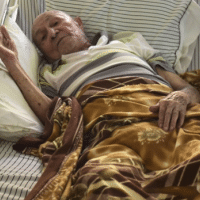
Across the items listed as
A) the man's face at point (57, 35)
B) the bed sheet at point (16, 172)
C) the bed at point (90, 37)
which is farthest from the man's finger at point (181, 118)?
the man's face at point (57, 35)

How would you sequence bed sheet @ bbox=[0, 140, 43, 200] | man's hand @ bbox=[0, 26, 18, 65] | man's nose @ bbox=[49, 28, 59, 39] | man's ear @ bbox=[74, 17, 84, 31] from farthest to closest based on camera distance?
man's ear @ bbox=[74, 17, 84, 31] < man's nose @ bbox=[49, 28, 59, 39] < man's hand @ bbox=[0, 26, 18, 65] < bed sheet @ bbox=[0, 140, 43, 200]

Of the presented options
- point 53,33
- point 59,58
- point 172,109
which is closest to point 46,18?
point 53,33

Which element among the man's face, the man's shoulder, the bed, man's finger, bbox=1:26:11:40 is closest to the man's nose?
the man's face

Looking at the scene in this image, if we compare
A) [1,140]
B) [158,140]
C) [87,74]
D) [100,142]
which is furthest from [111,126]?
[1,140]

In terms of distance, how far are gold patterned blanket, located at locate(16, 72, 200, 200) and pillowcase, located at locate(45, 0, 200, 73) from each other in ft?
1.27

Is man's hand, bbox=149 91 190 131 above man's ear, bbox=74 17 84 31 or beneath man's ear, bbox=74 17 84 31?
beneath

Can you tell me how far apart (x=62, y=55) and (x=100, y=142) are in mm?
564

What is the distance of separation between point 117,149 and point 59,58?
70 centimetres

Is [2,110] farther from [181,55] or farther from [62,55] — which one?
[181,55]

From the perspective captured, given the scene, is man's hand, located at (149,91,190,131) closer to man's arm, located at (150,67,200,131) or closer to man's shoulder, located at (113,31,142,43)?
man's arm, located at (150,67,200,131)

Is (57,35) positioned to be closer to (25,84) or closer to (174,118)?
(25,84)

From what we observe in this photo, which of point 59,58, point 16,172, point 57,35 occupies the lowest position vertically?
point 16,172

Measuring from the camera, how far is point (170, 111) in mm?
1146

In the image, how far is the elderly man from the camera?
45.7 inches
